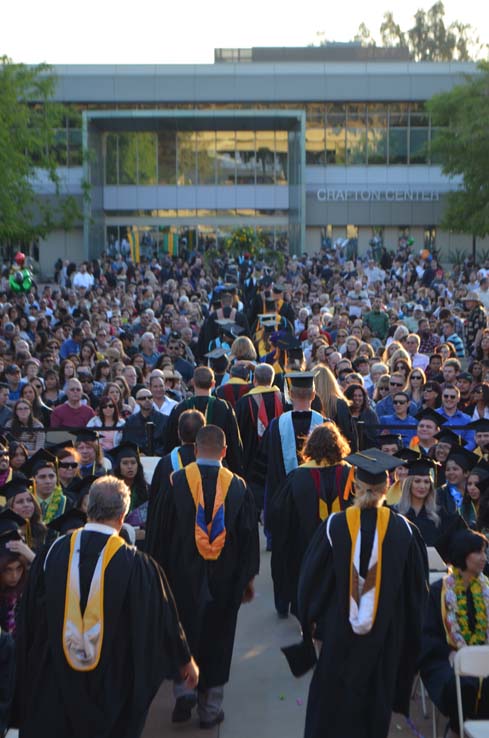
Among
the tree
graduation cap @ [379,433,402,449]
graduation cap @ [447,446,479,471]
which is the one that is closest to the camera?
graduation cap @ [447,446,479,471]

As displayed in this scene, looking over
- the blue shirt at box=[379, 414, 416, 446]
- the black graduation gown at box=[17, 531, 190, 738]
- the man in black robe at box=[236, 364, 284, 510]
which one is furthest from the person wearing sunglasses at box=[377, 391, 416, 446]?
the black graduation gown at box=[17, 531, 190, 738]

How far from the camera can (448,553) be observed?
19.3ft

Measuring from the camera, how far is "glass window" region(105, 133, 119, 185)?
162ft

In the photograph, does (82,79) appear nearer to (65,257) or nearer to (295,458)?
(65,257)

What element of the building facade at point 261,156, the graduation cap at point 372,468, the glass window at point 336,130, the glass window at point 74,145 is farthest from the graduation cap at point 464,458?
the glass window at point 336,130

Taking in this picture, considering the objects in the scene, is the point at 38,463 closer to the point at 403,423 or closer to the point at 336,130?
the point at 403,423

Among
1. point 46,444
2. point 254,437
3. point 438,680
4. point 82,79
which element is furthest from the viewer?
point 82,79

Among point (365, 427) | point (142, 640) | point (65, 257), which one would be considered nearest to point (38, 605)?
point (142, 640)

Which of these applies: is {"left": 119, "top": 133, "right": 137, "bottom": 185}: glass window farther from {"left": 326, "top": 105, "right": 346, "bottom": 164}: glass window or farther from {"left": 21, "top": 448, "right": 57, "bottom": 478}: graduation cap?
{"left": 21, "top": 448, "right": 57, "bottom": 478}: graduation cap

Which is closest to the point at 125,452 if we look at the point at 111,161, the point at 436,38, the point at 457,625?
the point at 457,625

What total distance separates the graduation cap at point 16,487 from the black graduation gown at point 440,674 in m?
2.84

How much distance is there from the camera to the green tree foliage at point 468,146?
39094 mm

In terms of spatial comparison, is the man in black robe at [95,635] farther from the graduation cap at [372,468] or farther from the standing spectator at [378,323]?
the standing spectator at [378,323]

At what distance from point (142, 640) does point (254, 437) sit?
4927 millimetres
